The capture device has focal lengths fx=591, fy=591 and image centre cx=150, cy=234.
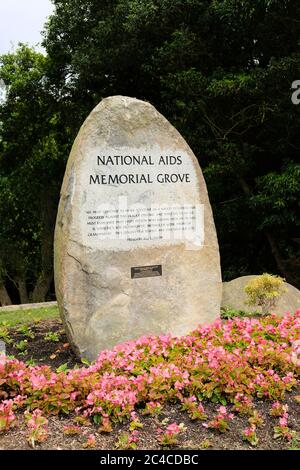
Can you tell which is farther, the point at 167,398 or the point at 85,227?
the point at 85,227

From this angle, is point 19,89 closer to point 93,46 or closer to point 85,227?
point 93,46

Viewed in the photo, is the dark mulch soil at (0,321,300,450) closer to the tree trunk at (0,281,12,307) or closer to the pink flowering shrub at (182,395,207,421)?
the pink flowering shrub at (182,395,207,421)

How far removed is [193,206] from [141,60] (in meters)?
8.06

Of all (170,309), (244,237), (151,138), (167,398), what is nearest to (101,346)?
(170,309)

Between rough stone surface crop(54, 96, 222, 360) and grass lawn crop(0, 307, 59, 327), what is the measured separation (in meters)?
2.74

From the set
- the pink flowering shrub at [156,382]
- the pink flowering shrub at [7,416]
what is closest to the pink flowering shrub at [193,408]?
the pink flowering shrub at [156,382]

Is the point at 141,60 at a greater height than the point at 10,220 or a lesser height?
greater

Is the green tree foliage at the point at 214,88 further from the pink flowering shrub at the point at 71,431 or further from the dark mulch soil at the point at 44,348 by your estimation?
the pink flowering shrub at the point at 71,431

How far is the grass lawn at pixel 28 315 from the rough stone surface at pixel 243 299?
2.92 meters

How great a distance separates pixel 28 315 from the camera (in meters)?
10.6

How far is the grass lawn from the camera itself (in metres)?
9.69

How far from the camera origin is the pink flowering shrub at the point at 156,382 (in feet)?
15.8

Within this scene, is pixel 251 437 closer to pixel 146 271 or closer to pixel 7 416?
pixel 7 416

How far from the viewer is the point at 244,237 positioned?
14.9m
